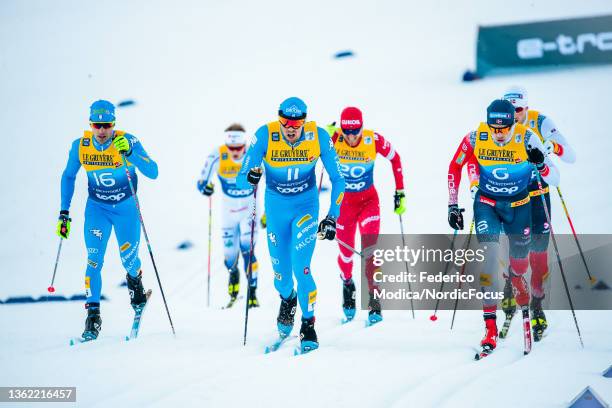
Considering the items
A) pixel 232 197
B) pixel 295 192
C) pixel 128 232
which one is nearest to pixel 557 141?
pixel 295 192

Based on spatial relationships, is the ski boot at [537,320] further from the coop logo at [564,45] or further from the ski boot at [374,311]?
the coop logo at [564,45]

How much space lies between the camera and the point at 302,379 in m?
6.51

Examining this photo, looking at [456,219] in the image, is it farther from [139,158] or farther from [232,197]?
[232,197]

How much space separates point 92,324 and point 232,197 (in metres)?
3.23

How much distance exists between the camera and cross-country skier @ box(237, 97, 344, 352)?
7633mm

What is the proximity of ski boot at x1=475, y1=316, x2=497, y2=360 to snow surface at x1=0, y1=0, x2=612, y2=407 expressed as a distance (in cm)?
11

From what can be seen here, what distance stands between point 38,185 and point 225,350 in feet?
35.3

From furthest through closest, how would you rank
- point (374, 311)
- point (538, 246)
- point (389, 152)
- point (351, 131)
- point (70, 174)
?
1. point (389, 152)
2. point (374, 311)
3. point (351, 131)
4. point (70, 174)
5. point (538, 246)

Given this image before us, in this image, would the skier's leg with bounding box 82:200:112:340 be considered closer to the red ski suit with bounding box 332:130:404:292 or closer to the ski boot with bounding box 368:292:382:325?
the red ski suit with bounding box 332:130:404:292

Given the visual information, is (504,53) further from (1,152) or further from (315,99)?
(1,152)

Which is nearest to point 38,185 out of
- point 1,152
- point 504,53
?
point 1,152

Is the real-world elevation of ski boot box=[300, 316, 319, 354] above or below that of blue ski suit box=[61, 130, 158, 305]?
below

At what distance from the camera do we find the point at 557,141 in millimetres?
8562

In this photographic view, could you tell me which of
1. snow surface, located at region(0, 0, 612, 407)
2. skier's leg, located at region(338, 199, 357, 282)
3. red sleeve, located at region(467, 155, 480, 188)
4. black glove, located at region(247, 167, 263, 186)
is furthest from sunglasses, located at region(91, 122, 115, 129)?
red sleeve, located at region(467, 155, 480, 188)
